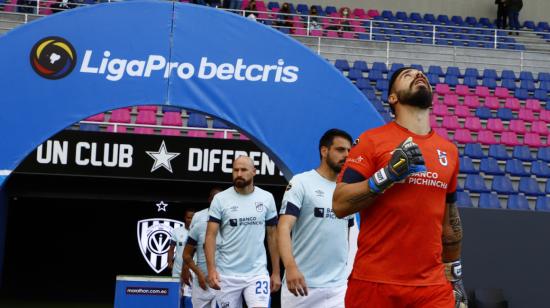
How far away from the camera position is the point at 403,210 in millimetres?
4387

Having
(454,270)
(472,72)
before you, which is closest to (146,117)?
(472,72)

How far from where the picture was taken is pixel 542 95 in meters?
20.3

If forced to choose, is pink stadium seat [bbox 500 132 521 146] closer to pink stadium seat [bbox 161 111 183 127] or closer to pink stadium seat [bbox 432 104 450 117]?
pink stadium seat [bbox 432 104 450 117]

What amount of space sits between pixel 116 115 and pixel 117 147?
13.2 feet

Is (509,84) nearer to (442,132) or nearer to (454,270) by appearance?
(442,132)

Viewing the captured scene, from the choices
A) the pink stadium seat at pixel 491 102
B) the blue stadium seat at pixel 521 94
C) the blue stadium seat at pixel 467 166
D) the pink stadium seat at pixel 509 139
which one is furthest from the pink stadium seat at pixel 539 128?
Result: the blue stadium seat at pixel 467 166

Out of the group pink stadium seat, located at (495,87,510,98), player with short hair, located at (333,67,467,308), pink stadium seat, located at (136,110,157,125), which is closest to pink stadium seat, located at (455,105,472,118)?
pink stadium seat, located at (495,87,510,98)

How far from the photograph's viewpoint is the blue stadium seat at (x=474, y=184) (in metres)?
16.0

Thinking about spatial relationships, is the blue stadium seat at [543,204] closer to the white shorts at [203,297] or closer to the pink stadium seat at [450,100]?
the pink stadium seat at [450,100]

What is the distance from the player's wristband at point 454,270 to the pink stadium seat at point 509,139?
545 inches

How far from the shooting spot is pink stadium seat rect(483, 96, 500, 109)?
1975 centimetres

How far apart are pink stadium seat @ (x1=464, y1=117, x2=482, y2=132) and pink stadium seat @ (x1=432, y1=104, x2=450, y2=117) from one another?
0.45 meters

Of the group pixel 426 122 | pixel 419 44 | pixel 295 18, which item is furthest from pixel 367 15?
pixel 426 122

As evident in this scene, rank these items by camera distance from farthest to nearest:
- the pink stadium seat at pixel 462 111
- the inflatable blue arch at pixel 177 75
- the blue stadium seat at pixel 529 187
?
the pink stadium seat at pixel 462 111, the blue stadium seat at pixel 529 187, the inflatable blue arch at pixel 177 75
